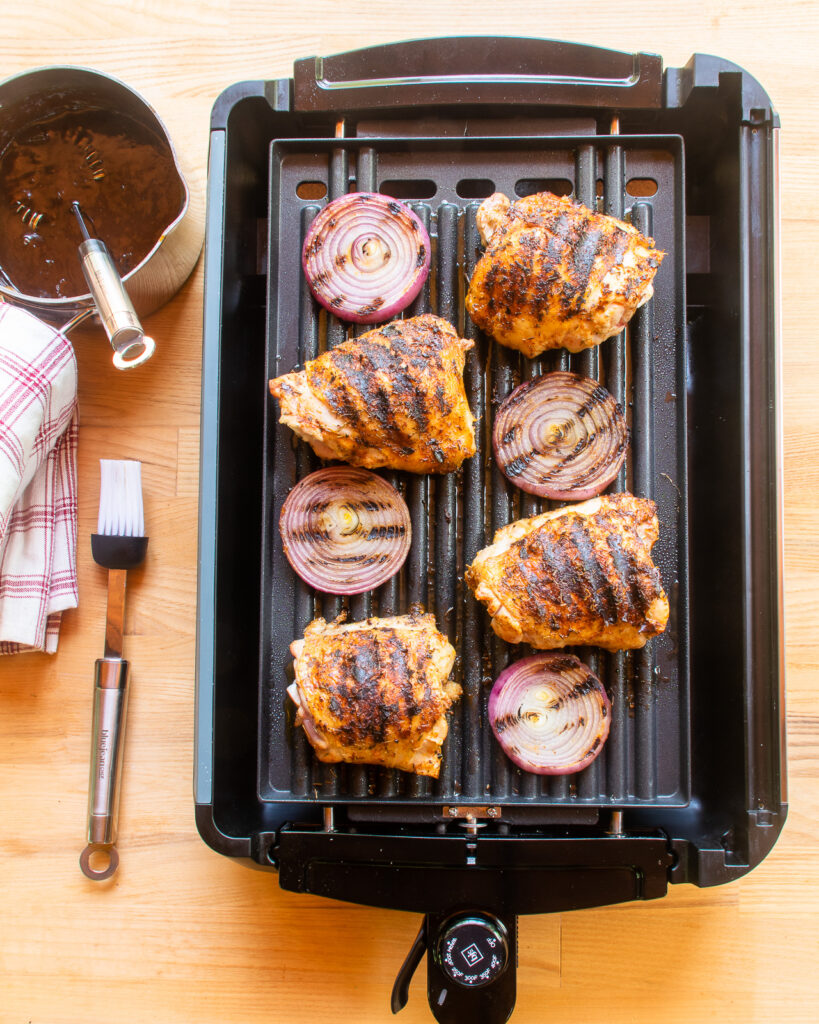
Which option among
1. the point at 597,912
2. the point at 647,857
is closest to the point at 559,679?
the point at 647,857

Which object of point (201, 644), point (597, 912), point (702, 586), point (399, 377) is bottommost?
point (597, 912)

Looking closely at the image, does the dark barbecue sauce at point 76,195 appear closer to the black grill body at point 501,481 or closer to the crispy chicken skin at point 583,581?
the black grill body at point 501,481

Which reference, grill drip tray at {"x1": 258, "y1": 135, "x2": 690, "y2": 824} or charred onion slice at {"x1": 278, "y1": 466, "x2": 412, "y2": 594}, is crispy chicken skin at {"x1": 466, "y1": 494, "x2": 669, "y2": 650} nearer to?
grill drip tray at {"x1": 258, "y1": 135, "x2": 690, "y2": 824}

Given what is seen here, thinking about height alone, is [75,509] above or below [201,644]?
above

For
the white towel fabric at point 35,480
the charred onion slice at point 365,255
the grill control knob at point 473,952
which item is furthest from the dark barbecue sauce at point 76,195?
the grill control knob at point 473,952

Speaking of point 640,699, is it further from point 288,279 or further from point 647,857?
point 288,279

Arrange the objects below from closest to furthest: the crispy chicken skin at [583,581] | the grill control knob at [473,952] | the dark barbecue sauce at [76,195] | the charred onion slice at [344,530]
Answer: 1. the grill control knob at [473,952]
2. the crispy chicken skin at [583,581]
3. the charred onion slice at [344,530]
4. the dark barbecue sauce at [76,195]

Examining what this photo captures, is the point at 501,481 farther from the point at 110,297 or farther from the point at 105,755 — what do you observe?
the point at 105,755
